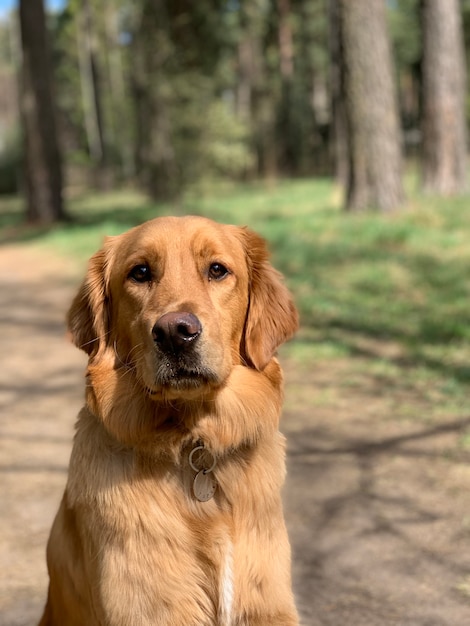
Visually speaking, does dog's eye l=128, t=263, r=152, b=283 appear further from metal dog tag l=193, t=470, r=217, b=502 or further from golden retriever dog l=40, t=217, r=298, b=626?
metal dog tag l=193, t=470, r=217, b=502

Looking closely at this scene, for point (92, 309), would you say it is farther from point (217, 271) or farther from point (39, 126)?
point (39, 126)

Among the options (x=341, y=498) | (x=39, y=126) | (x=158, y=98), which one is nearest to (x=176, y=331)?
(x=341, y=498)

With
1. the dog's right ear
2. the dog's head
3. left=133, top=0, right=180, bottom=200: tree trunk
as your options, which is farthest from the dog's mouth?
left=133, top=0, right=180, bottom=200: tree trunk

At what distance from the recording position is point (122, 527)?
254 cm

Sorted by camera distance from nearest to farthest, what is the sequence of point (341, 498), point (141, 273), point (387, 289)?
1. point (141, 273)
2. point (341, 498)
3. point (387, 289)

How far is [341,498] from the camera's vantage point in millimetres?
4383

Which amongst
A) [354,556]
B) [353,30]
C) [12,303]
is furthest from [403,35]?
[354,556]

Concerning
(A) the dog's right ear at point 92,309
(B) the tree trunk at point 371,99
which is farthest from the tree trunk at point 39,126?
(A) the dog's right ear at point 92,309

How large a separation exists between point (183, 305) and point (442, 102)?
1142 centimetres

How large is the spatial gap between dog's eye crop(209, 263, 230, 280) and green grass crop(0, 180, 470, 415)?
304 centimetres

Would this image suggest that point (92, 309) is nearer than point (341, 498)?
Yes

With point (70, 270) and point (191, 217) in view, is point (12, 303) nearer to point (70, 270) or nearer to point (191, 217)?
point (70, 270)

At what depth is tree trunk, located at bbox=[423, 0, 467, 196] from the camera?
12.6m

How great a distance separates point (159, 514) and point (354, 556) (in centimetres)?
155
